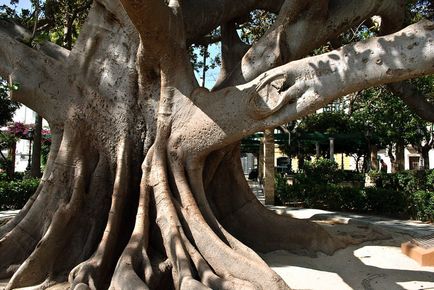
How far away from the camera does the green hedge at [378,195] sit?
35.6 feet

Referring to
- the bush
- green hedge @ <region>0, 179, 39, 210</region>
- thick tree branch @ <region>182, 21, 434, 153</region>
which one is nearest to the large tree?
thick tree branch @ <region>182, 21, 434, 153</region>

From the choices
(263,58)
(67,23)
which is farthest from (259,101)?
(67,23)

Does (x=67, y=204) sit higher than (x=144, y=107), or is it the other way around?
(x=144, y=107)

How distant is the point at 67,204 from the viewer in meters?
5.12

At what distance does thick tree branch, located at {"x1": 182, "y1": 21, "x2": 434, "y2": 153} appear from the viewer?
166 inches

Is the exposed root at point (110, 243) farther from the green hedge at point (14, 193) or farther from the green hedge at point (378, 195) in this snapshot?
the green hedge at point (378, 195)

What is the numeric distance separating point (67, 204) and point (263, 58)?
3112mm

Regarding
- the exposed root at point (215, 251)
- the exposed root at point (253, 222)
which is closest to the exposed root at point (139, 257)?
the exposed root at point (215, 251)

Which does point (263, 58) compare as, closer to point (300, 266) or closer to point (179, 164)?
point (179, 164)

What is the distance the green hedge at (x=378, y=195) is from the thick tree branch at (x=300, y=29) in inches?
237

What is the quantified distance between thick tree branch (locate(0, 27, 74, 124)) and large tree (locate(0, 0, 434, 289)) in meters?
0.01

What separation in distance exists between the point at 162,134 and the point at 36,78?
1.87 metres

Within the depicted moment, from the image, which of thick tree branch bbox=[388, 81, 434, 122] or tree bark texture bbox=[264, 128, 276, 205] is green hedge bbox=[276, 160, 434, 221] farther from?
thick tree branch bbox=[388, 81, 434, 122]

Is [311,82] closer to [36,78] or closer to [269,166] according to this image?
[36,78]
